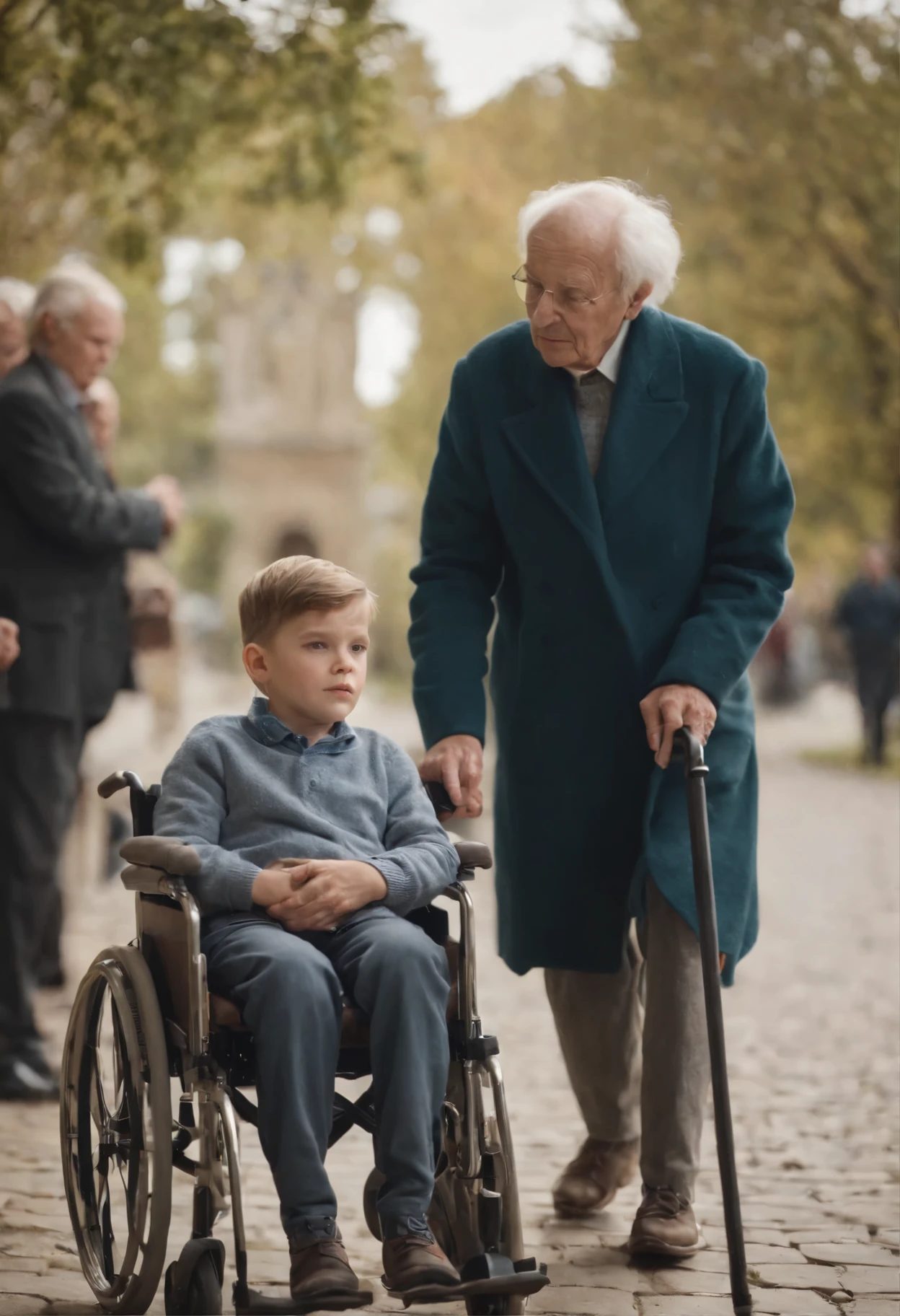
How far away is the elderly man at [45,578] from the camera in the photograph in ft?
17.0

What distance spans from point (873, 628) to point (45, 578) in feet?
47.6

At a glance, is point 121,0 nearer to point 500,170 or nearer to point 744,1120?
point 744,1120

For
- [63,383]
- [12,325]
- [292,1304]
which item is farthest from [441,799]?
[12,325]

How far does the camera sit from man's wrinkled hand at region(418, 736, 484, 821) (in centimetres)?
371

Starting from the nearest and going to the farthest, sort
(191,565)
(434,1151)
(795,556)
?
(434,1151), (795,556), (191,565)

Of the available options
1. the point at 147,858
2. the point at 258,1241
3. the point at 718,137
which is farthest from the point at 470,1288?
the point at 718,137

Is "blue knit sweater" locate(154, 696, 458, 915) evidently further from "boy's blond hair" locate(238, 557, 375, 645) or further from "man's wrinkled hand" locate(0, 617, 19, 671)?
"man's wrinkled hand" locate(0, 617, 19, 671)

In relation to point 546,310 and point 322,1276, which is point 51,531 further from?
point 322,1276

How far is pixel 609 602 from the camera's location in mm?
3879

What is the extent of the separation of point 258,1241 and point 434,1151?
42.6 inches

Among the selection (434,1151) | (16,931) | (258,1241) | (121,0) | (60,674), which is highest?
(121,0)

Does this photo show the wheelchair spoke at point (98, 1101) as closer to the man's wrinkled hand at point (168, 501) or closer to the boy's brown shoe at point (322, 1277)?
the boy's brown shoe at point (322, 1277)

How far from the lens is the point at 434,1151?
10.5 ft

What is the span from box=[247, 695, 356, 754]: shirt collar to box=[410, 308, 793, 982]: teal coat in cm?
39
